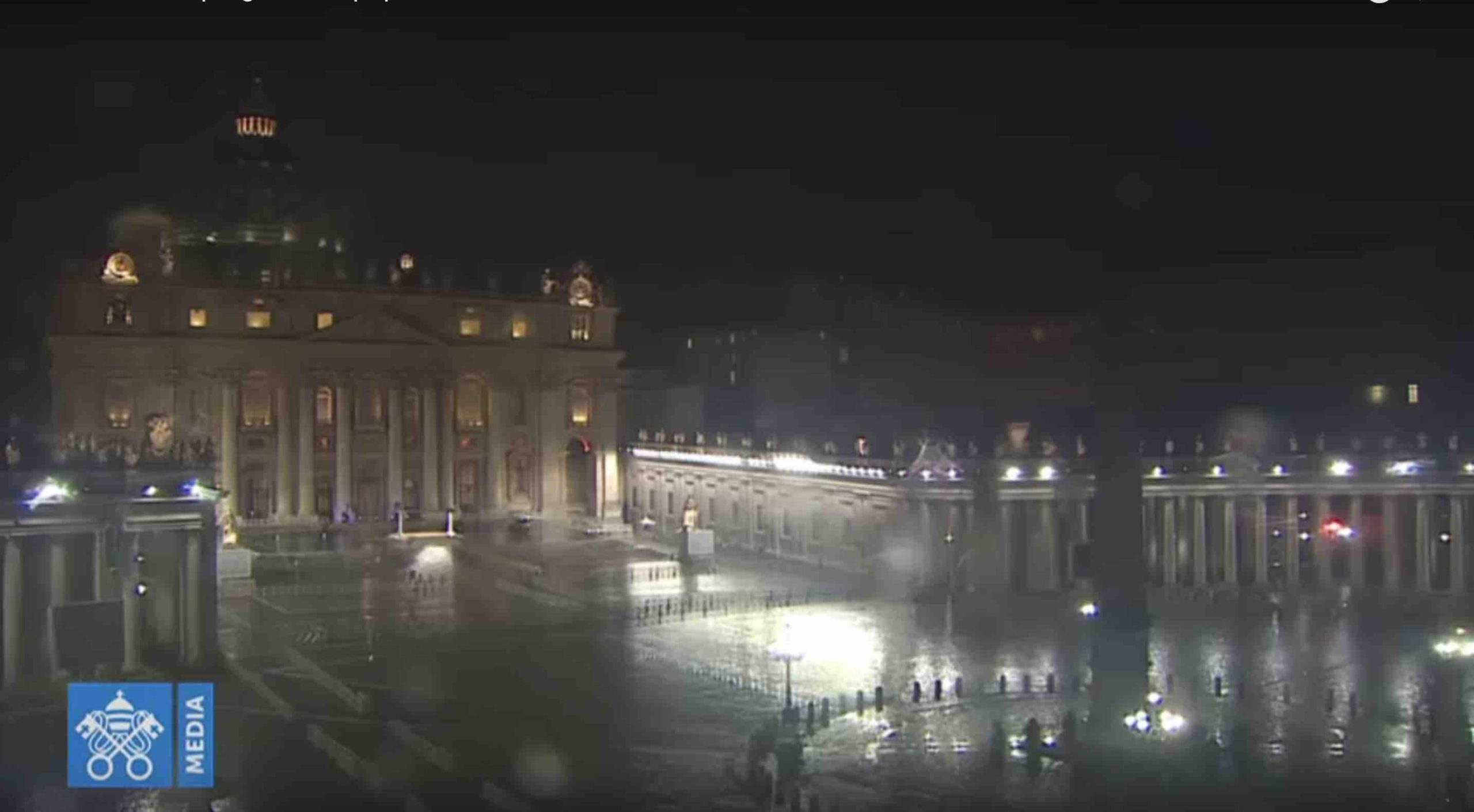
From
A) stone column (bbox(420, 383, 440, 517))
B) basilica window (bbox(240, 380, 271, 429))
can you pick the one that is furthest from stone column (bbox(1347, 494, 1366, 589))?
basilica window (bbox(240, 380, 271, 429))

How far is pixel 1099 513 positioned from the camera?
2336 cm

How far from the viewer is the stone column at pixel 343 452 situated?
75438mm

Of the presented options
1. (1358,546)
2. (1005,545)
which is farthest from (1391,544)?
(1005,545)

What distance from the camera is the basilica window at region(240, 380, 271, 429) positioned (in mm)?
74000

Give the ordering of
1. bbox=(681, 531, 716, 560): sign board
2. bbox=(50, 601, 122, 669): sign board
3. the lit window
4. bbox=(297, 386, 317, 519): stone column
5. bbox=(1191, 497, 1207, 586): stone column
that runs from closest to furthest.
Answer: bbox=(50, 601, 122, 669): sign board
bbox=(1191, 497, 1207, 586): stone column
bbox=(681, 531, 716, 560): sign board
bbox=(297, 386, 317, 519): stone column
the lit window

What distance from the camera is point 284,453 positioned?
2921 inches

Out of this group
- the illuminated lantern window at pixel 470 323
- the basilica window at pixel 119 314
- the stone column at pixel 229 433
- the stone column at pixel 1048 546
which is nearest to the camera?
the stone column at pixel 1048 546

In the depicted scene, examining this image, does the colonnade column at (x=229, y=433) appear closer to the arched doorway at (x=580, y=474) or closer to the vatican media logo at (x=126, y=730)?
the arched doorway at (x=580, y=474)

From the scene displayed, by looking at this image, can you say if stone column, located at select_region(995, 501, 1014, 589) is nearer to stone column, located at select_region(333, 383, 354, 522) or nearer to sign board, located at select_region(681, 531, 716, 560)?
sign board, located at select_region(681, 531, 716, 560)

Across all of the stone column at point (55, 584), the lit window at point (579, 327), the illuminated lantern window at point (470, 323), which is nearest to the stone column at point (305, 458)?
the illuminated lantern window at point (470, 323)

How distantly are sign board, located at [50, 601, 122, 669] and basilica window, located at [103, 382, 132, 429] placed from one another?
1764 inches

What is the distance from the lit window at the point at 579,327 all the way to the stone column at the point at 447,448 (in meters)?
8.80

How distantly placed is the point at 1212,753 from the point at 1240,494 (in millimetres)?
32486

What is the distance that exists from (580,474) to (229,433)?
21.8m
